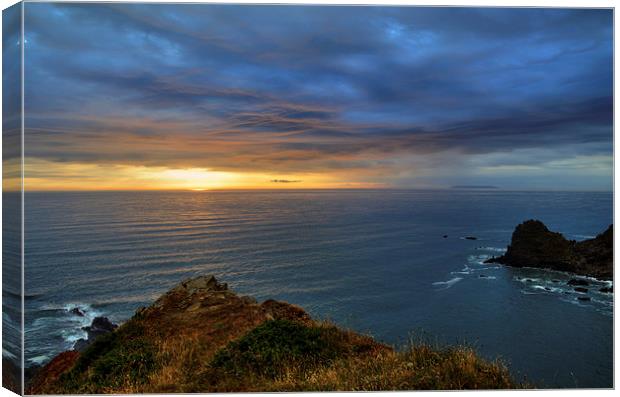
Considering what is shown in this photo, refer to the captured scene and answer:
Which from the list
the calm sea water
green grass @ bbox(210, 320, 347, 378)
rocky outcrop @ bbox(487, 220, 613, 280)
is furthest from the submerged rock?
rocky outcrop @ bbox(487, 220, 613, 280)

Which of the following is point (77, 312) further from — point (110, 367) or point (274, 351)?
point (274, 351)

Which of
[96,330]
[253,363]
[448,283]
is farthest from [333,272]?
[253,363]

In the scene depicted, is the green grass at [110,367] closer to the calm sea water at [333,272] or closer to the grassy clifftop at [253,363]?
the grassy clifftop at [253,363]

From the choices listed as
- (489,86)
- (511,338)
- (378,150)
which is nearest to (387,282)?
(511,338)

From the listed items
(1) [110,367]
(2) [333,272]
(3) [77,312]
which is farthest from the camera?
(2) [333,272]

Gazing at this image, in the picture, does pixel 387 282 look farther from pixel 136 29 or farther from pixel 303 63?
pixel 136 29

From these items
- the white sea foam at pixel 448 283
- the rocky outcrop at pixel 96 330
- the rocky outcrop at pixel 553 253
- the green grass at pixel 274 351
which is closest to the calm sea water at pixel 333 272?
the white sea foam at pixel 448 283

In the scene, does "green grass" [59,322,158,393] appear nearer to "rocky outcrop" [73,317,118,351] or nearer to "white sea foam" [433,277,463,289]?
"rocky outcrop" [73,317,118,351]
